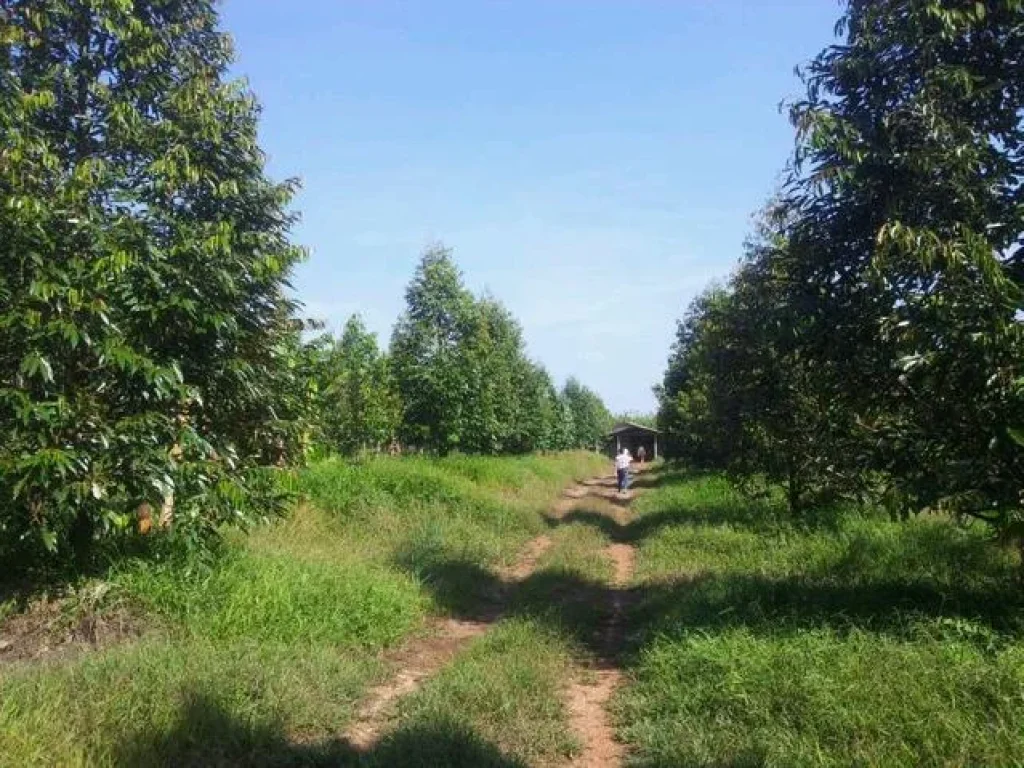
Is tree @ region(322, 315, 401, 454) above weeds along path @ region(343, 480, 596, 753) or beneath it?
above

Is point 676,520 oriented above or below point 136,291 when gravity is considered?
below

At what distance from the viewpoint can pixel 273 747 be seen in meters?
4.99

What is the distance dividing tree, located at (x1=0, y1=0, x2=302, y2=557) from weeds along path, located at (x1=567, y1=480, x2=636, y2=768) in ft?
11.6

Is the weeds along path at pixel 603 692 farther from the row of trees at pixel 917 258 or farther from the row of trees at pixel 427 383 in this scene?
the row of trees at pixel 427 383

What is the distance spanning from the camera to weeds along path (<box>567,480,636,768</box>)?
5.20 metres

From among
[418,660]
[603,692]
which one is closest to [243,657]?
[418,660]

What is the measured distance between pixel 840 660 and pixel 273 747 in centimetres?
392

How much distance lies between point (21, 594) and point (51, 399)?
1.83 m

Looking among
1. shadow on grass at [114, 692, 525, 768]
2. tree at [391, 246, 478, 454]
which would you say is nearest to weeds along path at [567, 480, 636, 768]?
shadow on grass at [114, 692, 525, 768]

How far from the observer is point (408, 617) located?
844 centimetres

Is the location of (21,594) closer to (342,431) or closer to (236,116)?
(236,116)

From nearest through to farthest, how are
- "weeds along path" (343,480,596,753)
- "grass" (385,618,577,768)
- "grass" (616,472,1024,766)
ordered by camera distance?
"grass" (616,472,1024,766)
"grass" (385,618,577,768)
"weeds along path" (343,480,596,753)

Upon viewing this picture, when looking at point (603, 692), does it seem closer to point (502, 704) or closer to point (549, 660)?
point (549, 660)

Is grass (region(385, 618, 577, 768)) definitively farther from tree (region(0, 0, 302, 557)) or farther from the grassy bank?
tree (region(0, 0, 302, 557))
